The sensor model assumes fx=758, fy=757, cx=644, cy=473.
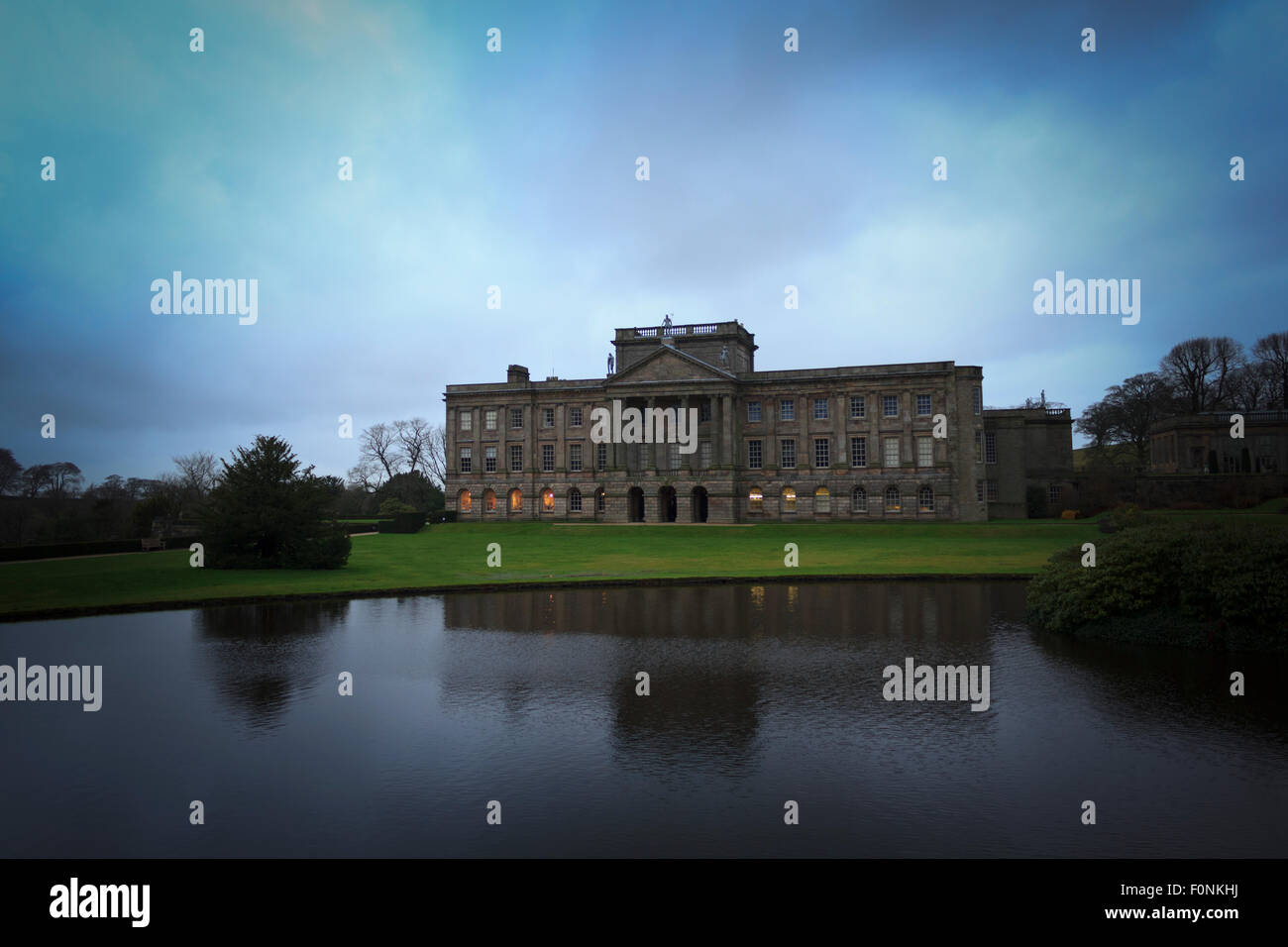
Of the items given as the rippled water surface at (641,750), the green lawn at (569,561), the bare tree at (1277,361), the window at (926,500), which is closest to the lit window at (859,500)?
the window at (926,500)

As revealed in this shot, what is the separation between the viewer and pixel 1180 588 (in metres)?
16.8

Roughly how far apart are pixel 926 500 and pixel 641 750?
5932cm

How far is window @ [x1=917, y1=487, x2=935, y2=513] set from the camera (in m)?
63.8

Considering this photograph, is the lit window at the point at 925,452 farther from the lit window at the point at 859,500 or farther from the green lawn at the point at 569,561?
the green lawn at the point at 569,561

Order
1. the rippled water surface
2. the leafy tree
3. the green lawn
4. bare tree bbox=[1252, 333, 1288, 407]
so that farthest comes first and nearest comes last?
1. bare tree bbox=[1252, 333, 1288, 407]
2. the leafy tree
3. the green lawn
4. the rippled water surface

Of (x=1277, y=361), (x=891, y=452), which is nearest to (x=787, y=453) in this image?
(x=891, y=452)

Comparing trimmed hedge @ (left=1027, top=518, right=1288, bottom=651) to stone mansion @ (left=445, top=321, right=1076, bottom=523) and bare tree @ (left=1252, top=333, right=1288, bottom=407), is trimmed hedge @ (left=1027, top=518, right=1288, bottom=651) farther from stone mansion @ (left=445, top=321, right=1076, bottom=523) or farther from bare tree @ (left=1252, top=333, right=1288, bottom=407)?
bare tree @ (left=1252, top=333, right=1288, bottom=407)

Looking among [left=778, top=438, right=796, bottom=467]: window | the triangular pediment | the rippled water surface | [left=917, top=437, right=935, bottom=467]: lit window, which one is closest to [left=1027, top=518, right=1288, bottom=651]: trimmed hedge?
the rippled water surface

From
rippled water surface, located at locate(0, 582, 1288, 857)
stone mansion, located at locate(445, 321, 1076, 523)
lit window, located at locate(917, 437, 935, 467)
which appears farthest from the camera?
lit window, located at locate(917, 437, 935, 467)

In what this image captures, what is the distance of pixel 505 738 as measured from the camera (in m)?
10.3

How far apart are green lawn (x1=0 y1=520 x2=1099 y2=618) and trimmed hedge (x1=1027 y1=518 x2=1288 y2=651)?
11.0 m

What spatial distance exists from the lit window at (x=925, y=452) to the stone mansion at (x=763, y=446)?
0.09m

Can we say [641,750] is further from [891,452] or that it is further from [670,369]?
[891,452]
